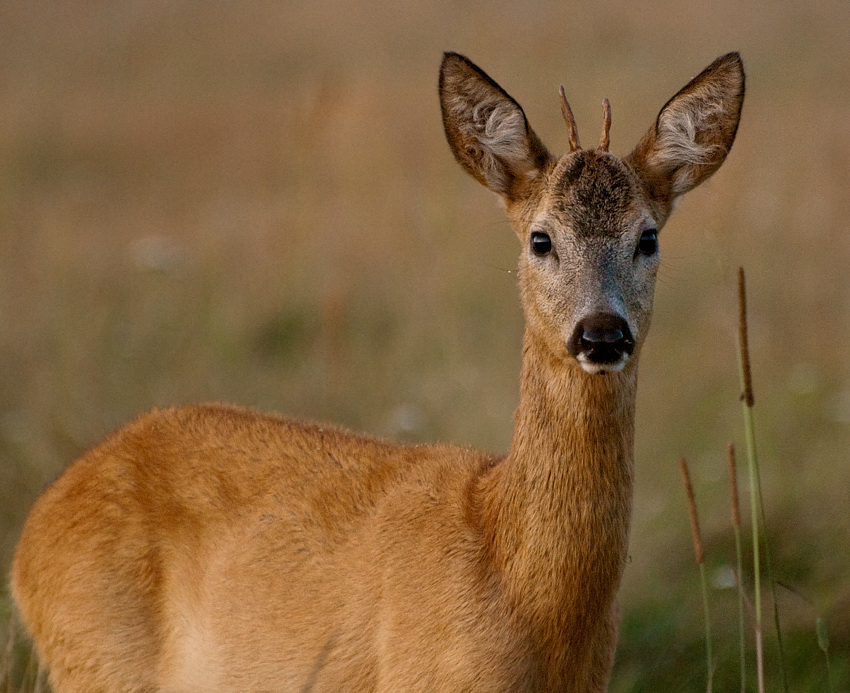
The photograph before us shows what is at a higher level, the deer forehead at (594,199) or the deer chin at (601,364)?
the deer forehead at (594,199)

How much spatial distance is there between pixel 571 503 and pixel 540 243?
84 centimetres

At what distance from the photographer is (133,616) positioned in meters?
4.76

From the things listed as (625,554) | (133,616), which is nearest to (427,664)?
(625,554)

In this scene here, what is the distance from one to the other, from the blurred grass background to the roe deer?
0.43m

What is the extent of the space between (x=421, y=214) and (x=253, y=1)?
1174cm

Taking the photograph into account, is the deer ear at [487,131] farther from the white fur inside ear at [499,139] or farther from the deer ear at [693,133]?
the deer ear at [693,133]

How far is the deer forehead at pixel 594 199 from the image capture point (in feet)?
14.4

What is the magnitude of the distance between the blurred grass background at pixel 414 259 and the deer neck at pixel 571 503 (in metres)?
0.58

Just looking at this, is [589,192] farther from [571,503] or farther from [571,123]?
[571,503]

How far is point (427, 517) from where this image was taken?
4535 mm

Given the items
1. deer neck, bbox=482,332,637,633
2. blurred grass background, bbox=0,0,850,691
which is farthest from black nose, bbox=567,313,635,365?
blurred grass background, bbox=0,0,850,691

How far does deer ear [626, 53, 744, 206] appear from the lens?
469 centimetres

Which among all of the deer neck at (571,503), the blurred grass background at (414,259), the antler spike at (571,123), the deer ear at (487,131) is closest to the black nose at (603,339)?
the deer neck at (571,503)

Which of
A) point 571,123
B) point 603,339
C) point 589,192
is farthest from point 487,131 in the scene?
point 603,339
